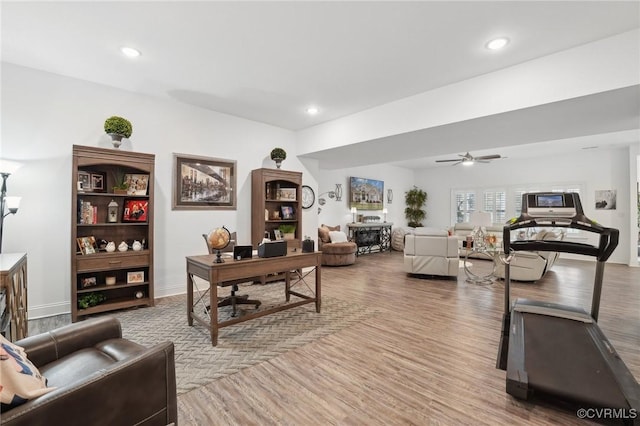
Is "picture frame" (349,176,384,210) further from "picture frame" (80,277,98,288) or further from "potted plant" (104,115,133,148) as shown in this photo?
"picture frame" (80,277,98,288)

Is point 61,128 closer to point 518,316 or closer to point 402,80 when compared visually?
point 402,80

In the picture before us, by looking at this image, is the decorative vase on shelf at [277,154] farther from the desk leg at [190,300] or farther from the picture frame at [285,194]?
the desk leg at [190,300]

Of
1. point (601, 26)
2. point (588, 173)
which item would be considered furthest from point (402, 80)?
point (588, 173)

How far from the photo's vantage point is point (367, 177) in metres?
9.30

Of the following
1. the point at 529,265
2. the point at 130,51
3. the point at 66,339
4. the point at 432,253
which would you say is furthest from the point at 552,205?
the point at 130,51

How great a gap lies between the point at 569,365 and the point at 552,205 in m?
1.48

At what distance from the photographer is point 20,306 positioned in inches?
102

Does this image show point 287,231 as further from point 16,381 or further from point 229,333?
point 16,381

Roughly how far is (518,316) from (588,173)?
7.32 metres

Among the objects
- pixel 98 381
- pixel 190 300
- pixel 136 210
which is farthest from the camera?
pixel 136 210

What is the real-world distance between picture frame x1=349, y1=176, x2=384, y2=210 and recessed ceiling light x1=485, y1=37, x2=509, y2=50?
19.3 feet

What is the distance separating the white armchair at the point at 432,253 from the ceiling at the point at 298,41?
219cm

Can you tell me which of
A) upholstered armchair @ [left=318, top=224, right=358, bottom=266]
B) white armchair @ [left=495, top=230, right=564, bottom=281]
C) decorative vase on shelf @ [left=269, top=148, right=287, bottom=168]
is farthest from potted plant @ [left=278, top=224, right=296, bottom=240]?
white armchair @ [left=495, top=230, right=564, bottom=281]

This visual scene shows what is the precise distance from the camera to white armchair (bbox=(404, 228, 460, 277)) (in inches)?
210
